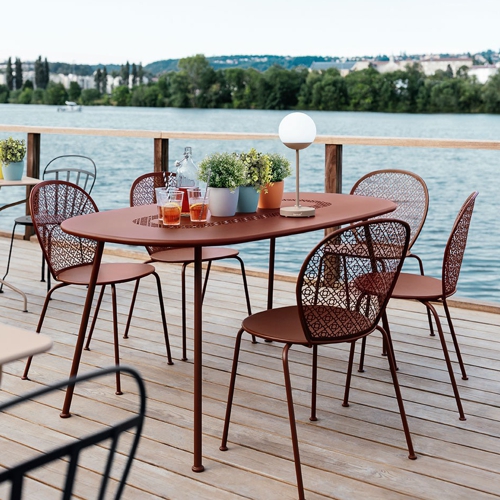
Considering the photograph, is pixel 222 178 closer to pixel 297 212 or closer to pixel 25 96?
pixel 297 212

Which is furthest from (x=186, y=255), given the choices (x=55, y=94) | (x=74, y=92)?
(x=55, y=94)

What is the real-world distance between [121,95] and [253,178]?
64.4 ft

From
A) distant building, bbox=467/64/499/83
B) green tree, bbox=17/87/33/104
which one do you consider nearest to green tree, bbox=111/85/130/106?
green tree, bbox=17/87/33/104

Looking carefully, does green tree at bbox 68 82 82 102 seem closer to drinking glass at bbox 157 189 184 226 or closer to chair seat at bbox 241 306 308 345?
drinking glass at bbox 157 189 184 226

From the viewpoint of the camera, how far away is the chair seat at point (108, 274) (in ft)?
10.7

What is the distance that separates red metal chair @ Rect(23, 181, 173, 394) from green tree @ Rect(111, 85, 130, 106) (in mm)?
18571

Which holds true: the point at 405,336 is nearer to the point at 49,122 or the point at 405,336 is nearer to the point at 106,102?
the point at 106,102

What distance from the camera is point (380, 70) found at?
21.2 m

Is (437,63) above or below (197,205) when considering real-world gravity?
above

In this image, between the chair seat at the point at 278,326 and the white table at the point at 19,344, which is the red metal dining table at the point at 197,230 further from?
the white table at the point at 19,344

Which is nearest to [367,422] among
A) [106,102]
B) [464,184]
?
[464,184]

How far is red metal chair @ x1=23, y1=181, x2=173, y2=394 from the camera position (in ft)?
Answer: 10.9

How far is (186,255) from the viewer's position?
148 inches

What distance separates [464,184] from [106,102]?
10787 millimetres
